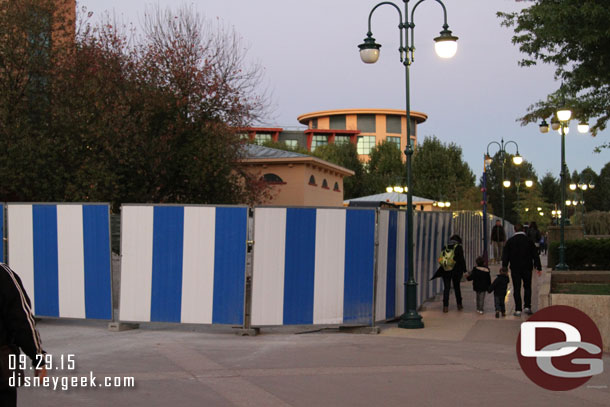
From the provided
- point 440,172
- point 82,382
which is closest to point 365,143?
point 440,172

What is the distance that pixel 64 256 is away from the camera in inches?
440

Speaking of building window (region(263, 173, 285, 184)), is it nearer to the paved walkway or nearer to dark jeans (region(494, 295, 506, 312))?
dark jeans (region(494, 295, 506, 312))

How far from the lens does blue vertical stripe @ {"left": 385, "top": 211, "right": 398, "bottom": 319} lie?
11555mm

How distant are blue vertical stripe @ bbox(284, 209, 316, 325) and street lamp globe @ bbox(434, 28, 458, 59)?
3.92 m

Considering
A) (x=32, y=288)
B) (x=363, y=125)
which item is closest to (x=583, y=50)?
(x=32, y=288)

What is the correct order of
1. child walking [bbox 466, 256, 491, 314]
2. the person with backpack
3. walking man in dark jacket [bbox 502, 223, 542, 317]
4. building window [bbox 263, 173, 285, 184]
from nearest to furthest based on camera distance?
walking man in dark jacket [bbox 502, 223, 542, 317] < child walking [bbox 466, 256, 491, 314] < the person with backpack < building window [bbox 263, 173, 285, 184]

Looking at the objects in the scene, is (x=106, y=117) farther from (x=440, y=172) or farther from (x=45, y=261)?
(x=440, y=172)

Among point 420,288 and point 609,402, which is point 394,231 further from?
point 609,402

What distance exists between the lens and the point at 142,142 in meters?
23.3

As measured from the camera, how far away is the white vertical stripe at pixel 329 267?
10711 millimetres

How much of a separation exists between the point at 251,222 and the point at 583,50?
8153 millimetres

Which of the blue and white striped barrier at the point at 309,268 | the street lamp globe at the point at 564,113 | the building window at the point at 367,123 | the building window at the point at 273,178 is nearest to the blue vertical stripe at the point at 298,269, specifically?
the blue and white striped barrier at the point at 309,268

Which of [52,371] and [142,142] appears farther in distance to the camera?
[142,142]

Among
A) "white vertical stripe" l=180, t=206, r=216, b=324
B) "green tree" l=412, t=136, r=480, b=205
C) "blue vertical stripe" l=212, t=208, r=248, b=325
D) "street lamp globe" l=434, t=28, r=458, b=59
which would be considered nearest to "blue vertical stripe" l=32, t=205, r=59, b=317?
"white vertical stripe" l=180, t=206, r=216, b=324
